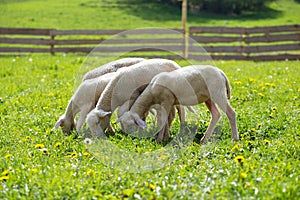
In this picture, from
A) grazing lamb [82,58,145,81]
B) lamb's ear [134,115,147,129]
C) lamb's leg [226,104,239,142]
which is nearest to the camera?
lamb's ear [134,115,147,129]

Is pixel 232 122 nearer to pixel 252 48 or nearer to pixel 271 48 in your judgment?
pixel 252 48

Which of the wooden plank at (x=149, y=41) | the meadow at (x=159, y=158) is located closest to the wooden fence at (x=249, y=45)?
the wooden plank at (x=149, y=41)

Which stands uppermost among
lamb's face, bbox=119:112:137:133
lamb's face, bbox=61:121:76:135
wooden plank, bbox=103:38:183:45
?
lamb's face, bbox=119:112:137:133

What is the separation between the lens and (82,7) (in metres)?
31.3

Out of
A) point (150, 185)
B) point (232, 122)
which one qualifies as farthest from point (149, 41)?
point (150, 185)

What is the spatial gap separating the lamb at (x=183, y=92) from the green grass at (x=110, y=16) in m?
21.1

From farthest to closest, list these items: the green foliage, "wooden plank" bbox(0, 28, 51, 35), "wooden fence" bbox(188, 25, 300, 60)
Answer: the green foliage, "wooden plank" bbox(0, 28, 51, 35), "wooden fence" bbox(188, 25, 300, 60)

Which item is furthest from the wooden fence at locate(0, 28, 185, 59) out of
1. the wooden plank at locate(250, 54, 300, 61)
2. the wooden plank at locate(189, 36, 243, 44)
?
the wooden plank at locate(250, 54, 300, 61)

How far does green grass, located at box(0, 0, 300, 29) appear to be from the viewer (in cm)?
2734

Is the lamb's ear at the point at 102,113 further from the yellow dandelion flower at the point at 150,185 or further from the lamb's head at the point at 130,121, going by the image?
the yellow dandelion flower at the point at 150,185

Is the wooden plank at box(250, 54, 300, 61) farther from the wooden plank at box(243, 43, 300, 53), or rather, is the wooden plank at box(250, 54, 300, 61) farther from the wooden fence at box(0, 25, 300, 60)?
the wooden plank at box(243, 43, 300, 53)

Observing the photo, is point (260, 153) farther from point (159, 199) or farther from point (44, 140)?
point (44, 140)

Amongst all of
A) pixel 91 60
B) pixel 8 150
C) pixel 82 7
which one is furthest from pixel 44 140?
pixel 82 7

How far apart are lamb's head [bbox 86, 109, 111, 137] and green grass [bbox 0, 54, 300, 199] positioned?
0.22 metres
